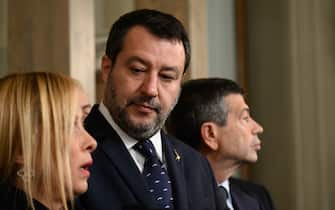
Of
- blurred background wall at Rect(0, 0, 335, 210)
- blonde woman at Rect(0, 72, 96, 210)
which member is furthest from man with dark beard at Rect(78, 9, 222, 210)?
blurred background wall at Rect(0, 0, 335, 210)

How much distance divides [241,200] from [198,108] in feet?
1.36

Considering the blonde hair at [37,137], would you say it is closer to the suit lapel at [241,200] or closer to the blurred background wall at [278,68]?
the suit lapel at [241,200]

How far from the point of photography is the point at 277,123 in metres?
3.57

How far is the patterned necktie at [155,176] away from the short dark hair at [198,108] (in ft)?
2.08

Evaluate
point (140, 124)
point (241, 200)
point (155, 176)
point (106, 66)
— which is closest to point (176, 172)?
point (155, 176)

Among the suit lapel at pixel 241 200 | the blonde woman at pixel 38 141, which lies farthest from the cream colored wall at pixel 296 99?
the blonde woman at pixel 38 141

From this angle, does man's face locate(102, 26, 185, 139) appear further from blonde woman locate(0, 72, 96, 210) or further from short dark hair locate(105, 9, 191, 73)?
blonde woman locate(0, 72, 96, 210)

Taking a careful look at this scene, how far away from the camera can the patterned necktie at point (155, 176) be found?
177 cm

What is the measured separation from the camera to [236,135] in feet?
8.15

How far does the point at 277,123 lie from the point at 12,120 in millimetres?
2339

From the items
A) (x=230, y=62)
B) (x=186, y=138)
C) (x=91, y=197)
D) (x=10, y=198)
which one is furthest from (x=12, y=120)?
(x=230, y=62)

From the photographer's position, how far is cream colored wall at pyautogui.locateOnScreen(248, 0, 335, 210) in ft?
11.2

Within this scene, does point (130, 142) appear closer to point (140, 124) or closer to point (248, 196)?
point (140, 124)

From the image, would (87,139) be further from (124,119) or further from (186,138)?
(186,138)
